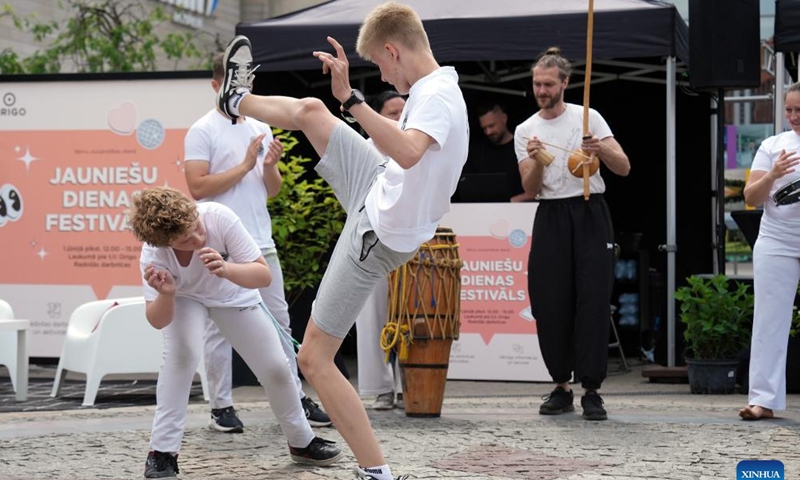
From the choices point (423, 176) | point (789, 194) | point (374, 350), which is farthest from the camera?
point (374, 350)

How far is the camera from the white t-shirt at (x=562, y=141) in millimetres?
7086

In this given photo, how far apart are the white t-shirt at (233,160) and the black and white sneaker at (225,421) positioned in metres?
0.88

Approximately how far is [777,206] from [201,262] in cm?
340

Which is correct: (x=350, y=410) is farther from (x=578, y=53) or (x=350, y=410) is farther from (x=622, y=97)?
(x=622, y=97)

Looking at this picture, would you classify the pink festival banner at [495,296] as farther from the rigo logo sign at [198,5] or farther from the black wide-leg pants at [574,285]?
the rigo logo sign at [198,5]

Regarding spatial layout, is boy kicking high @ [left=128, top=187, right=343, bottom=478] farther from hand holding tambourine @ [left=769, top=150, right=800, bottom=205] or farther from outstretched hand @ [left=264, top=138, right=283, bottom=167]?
hand holding tambourine @ [left=769, top=150, right=800, bottom=205]

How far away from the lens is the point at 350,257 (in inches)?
180

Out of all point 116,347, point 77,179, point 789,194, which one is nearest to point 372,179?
point 789,194

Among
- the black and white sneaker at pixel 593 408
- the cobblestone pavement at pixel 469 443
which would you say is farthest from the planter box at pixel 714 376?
the black and white sneaker at pixel 593 408

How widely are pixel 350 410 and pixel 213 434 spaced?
2.09 meters

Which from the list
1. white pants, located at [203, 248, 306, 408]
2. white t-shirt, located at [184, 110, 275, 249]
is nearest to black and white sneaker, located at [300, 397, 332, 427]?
white pants, located at [203, 248, 306, 408]

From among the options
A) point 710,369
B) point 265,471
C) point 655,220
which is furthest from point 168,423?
point 655,220

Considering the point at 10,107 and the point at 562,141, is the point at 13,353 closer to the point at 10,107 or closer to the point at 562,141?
the point at 10,107

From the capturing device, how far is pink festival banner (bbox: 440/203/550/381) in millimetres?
8961
